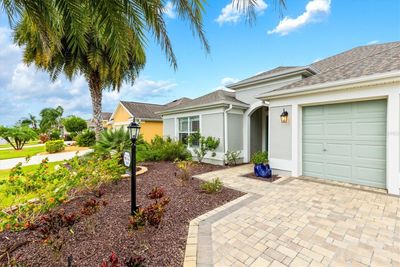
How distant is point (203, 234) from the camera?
11.5ft

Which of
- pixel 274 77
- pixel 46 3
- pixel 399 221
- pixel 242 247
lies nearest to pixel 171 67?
pixel 46 3

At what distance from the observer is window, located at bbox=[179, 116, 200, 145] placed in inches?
467

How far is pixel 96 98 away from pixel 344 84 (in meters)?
13.6

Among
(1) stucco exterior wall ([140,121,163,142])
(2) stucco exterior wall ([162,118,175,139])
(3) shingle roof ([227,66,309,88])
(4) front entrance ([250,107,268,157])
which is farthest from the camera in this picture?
(1) stucco exterior wall ([140,121,163,142])

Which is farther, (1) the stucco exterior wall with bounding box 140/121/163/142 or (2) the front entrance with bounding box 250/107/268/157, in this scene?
(1) the stucco exterior wall with bounding box 140/121/163/142

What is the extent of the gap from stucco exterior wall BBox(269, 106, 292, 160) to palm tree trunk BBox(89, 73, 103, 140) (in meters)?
10.8

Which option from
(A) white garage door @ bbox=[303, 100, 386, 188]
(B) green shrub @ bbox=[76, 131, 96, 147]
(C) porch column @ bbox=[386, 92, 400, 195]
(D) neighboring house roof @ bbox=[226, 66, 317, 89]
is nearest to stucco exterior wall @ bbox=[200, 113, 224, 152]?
(D) neighboring house roof @ bbox=[226, 66, 317, 89]

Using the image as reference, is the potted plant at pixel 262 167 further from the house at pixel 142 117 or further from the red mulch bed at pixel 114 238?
the house at pixel 142 117

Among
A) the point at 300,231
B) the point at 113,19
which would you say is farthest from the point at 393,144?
the point at 113,19

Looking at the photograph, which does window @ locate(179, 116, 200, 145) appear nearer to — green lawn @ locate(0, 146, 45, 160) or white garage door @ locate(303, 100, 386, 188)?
white garage door @ locate(303, 100, 386, 188)

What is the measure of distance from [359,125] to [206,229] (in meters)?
5.85

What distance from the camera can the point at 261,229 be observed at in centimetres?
366

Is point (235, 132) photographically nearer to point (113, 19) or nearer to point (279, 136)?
point (279, 136)

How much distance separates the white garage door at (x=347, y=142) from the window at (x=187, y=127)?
6162 millimetres
